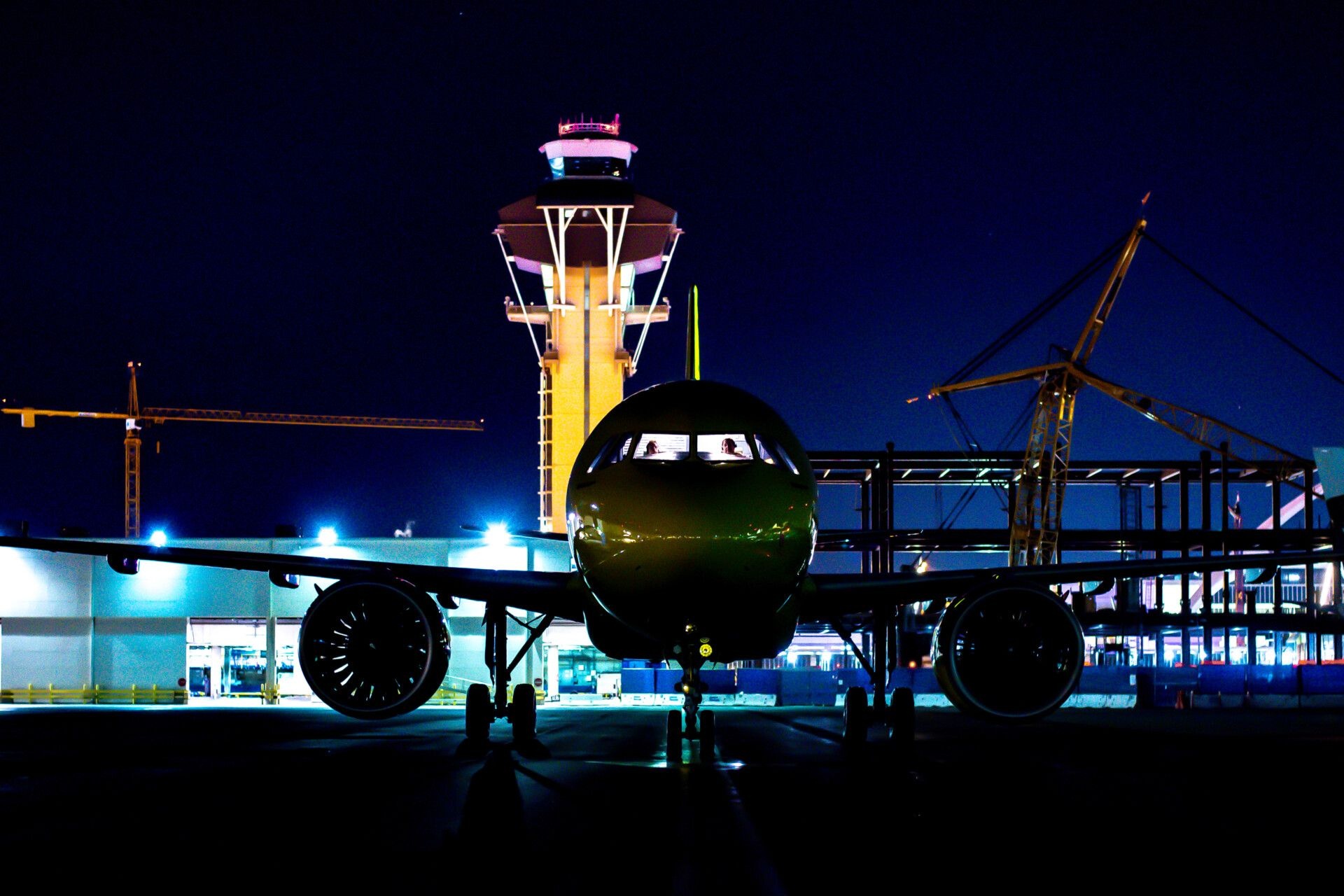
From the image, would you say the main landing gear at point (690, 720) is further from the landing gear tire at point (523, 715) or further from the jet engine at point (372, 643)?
the jet engine at point (372, 643)

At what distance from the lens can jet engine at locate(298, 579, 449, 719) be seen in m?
16.7

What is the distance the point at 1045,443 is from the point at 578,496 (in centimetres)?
8386

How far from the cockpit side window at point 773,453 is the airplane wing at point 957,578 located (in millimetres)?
3066

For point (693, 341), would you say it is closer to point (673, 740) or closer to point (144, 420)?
point (673, 740)

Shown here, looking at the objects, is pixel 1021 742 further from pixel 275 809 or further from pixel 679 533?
pixel 275 809

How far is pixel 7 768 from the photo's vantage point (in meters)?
16.4

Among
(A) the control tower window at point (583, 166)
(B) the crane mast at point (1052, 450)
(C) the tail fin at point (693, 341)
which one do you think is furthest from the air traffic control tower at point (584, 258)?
(C) the tail fin at point (693, 341)

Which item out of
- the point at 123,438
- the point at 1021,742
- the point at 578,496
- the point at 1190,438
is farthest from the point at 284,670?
the point at 123,438

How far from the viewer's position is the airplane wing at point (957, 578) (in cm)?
1820

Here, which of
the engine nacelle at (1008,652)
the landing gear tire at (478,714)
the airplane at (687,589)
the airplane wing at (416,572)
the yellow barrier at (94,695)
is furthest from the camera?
the yellow barrier at (94,695)

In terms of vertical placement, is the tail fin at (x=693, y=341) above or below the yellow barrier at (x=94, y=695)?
above

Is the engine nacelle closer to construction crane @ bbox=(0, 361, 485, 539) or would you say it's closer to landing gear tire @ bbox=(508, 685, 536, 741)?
landing gear tire @ bbox=(508, 685, 536, 741)

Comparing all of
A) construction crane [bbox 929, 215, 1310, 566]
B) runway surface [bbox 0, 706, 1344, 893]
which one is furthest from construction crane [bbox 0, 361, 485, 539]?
runway surface [bbox 0, 706, 1344, 893]

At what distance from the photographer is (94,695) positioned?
171 feet
